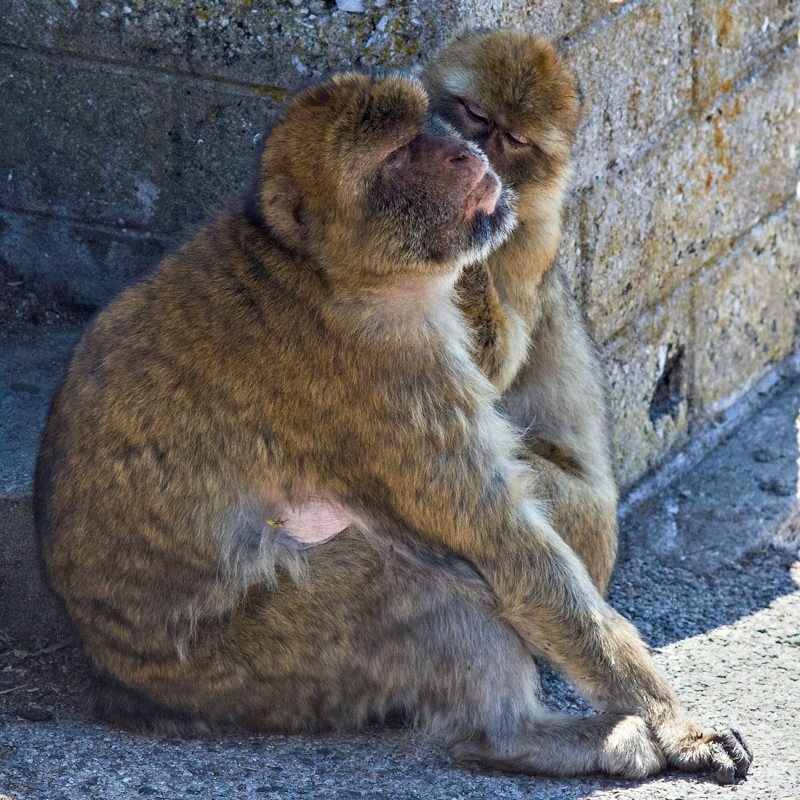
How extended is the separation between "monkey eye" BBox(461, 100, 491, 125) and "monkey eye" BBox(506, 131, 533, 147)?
0.17ft

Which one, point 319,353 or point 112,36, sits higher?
point 112,36

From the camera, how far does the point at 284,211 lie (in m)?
2.79

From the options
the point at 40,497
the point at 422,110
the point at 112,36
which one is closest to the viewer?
the point at 422,110

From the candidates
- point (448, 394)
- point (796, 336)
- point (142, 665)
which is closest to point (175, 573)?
point (142, 665)

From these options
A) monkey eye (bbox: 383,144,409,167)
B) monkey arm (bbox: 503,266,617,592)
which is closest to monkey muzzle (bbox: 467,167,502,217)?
monkey eye (bbox: 383,144,409,167)

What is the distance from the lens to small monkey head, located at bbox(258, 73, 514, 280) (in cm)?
267

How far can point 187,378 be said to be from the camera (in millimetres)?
2879

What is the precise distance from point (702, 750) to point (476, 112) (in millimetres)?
1394

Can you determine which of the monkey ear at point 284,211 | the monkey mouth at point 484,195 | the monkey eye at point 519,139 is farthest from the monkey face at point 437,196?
the monkey eye at point 519,139

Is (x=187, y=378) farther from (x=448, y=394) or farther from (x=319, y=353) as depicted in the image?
(x=448, y=394)

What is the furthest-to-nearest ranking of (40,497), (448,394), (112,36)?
(112,36) < (40,497) < (448,394)

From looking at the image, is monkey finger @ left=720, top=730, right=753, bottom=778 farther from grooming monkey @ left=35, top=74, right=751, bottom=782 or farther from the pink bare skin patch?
the pink bare skin patch

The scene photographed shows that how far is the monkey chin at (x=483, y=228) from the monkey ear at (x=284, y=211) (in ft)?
1.04

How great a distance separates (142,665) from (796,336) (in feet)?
10.1
